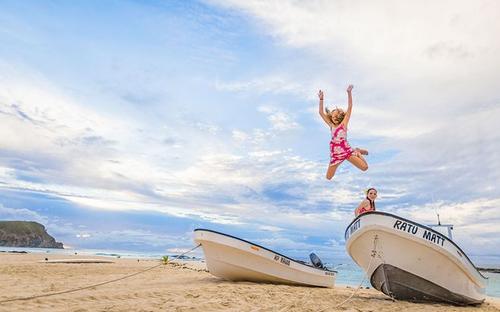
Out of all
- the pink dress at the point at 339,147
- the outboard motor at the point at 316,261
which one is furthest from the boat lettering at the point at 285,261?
the pink dress at the point at 339,147

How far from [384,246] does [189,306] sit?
4.80 metres

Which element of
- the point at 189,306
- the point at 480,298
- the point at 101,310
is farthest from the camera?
the point at 480,298

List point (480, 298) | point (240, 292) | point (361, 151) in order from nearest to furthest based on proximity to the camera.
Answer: point (361, 151) < point (240, 292) < point (480, 298)

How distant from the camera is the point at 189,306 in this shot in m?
7.07

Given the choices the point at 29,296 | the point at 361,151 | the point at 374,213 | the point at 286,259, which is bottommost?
the point at 29,296

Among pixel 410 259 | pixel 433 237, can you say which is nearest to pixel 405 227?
pixel 433 237

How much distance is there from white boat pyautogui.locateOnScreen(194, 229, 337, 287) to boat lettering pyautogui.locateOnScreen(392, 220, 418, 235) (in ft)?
17.0

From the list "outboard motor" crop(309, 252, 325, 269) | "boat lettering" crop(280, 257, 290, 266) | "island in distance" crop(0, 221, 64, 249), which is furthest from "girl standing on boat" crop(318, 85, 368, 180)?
"island in distance" crop(0, 221, 64, 249)

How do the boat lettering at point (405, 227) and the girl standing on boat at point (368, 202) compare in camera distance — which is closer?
the boat lettering at point (405, 227)

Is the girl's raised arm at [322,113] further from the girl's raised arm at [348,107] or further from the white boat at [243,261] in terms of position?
the white boat at [243,261]

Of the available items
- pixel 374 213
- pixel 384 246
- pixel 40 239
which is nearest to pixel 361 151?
pixel 374 213

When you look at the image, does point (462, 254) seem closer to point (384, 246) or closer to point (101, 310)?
point (384, 246)

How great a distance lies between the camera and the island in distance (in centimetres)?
9838

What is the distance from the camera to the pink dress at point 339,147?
888 centimetres
